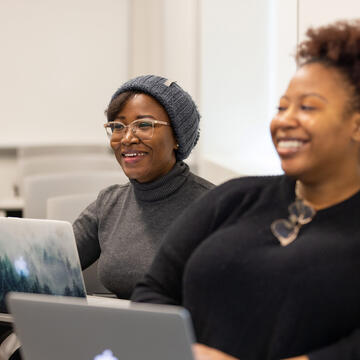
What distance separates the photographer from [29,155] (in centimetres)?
639

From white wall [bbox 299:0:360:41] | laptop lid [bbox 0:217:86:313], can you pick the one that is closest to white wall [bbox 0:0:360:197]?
white wall [bbox 299:0:360:41]

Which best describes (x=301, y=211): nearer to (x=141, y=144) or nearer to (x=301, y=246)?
(x=301, y=246)

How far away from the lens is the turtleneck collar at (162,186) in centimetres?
233

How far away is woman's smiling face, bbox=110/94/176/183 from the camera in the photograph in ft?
7.65

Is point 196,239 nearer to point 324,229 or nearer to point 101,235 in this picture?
point 324,229

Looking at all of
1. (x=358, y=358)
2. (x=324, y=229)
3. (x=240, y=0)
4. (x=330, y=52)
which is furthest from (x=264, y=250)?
(x=240, y=0)

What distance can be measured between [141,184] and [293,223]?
2.84ft

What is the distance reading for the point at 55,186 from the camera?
3756 millimetres

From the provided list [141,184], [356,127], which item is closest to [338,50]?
[356,127]

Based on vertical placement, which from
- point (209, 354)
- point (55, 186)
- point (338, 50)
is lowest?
point (55, 186)

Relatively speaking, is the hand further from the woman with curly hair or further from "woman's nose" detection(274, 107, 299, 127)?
"woman's nose" detection(274, 107, 299, 127)

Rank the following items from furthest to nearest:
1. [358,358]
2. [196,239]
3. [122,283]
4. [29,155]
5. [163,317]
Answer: [29,155], [122,283], [196,239], [358,358], [163,317]

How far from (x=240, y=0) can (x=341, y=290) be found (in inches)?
100.0

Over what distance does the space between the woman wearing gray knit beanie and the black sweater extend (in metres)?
0.56
